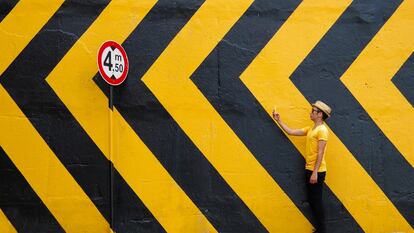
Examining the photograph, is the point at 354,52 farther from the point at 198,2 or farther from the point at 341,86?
the point at 198,2

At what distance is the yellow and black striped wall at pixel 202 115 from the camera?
235 inches

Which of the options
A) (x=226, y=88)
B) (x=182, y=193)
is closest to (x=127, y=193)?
(x=182, y=193)

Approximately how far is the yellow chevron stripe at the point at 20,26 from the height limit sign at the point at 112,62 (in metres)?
1.16

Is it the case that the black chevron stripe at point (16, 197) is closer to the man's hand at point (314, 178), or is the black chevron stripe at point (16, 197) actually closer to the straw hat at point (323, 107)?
the man's hand at point (314, 178)

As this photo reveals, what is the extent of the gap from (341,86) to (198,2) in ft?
7.34

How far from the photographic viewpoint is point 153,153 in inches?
237

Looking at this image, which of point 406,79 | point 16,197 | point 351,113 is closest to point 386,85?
point 406,79

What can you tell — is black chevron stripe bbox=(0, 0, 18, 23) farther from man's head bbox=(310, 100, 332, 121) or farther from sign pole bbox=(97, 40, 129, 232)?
man's head bbox=(310, 100, 332, 121)

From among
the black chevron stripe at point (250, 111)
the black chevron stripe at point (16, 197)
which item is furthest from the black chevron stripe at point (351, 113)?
the black chevron stripe at point (16, 197)

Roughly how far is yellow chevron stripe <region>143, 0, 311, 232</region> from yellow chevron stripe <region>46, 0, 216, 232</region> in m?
0.60

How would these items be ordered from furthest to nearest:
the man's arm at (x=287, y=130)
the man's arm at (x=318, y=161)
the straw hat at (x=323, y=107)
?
the man's arm at (x=287, y=130) → the straw hat at (x=323, y=107) → the man's arm at (x=318, y=161)

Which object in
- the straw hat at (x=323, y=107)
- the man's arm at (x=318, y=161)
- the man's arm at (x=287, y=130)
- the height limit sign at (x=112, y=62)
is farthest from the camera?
the man's arm at (x=287, y=130)

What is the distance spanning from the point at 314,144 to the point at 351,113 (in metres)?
0.85

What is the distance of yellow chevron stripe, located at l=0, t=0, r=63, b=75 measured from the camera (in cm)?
598
